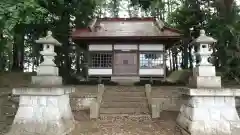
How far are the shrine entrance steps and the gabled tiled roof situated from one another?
5.06 meters

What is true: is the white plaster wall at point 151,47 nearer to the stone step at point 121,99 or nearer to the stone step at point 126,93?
the stone step at point 126,93

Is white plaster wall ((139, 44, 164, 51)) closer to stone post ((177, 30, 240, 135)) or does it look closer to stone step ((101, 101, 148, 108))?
stone step ((101, 101, 148, 108))

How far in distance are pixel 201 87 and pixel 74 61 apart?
19189 millimetres

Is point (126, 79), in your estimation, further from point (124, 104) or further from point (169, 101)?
point (169, 101)

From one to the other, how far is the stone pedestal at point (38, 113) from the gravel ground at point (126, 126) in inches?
42.1

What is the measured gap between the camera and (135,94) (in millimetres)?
11383

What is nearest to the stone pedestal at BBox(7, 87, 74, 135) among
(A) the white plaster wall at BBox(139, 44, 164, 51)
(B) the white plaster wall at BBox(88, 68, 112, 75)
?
(B) the white plaster wall at BBox(88, 68, 112, 75)

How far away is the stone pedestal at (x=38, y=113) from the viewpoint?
6457mm

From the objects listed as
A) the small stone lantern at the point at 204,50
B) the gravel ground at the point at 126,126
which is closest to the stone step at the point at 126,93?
the gravel ground at the point at 126,126

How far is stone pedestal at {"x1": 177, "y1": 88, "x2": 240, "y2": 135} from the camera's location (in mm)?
6387

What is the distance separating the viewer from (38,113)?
6543 millimetres

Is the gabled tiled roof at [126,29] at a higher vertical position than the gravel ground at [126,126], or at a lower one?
higher

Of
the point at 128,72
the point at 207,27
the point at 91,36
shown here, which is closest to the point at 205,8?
the point at 207,27

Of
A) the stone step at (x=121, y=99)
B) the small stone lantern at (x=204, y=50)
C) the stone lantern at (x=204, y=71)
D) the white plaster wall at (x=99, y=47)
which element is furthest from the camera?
the white plaster wall at (x=99, y=47)
